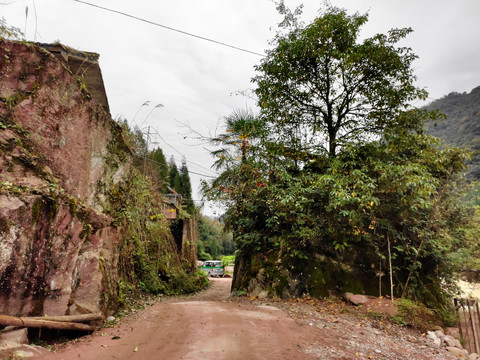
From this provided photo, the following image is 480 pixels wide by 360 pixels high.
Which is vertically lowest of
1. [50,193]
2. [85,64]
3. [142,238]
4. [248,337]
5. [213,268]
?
[213,268]

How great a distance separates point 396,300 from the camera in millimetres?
6766

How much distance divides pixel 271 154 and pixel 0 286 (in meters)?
6.36

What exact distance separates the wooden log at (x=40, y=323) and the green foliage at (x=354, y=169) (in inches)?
189

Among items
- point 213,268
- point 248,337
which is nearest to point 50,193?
point 248,337

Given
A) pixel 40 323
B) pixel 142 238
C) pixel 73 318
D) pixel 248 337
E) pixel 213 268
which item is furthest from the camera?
pixel 213 268

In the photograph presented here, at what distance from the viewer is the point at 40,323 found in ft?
11.5

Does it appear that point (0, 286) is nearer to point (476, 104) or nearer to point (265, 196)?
point (265, 196)

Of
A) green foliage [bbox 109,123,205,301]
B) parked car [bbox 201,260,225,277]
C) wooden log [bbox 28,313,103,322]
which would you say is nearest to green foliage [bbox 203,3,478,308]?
green foliage [bbox 109,123,205,301]

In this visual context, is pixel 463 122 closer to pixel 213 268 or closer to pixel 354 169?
pixel 213 268

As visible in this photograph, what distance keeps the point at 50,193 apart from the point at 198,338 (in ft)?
9.71

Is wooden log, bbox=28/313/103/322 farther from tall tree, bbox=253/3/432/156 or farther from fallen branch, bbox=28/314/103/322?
tall tree, bbox=253/3/432/156

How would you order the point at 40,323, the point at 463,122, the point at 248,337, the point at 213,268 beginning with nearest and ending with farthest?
the point at 40,323 → the point at 248,337 → the point at 213,268 → the point at 463,122

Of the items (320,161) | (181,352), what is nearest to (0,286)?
(181,352)

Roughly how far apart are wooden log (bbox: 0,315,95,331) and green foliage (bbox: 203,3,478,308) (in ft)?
15.7
